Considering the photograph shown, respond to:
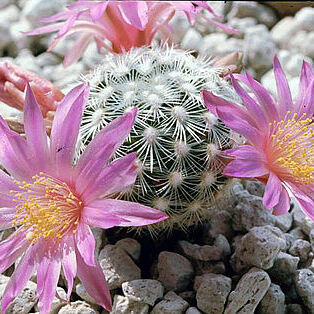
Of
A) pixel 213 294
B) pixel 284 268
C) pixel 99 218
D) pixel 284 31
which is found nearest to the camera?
pixel 99 218

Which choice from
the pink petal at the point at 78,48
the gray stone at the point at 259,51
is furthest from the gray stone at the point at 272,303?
the gray stone at the point at 259,51

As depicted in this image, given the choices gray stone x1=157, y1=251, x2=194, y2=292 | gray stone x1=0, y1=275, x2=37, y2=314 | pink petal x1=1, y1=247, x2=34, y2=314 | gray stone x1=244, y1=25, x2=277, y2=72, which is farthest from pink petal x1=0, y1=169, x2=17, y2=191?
gray stone x1=244, y1=25, x2=277, y2=72

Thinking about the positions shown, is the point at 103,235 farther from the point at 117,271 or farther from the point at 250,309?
the point at 250,309

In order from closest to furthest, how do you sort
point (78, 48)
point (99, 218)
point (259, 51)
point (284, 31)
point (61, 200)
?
point (99, 218) → point (61, 200) → point (78, 48) → point (259, 51) → point (284, 31)

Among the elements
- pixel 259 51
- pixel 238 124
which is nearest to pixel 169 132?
pixel 238 124

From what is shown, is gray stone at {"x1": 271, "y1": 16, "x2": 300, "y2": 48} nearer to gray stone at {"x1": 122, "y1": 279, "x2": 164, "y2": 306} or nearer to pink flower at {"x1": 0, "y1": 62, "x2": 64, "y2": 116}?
pink flower at {"x1": 0, "y1": 62, "x2": 64, "y2": 116}

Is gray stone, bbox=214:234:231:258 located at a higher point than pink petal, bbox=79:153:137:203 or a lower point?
lower

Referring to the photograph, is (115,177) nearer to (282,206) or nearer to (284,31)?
(282,206)
